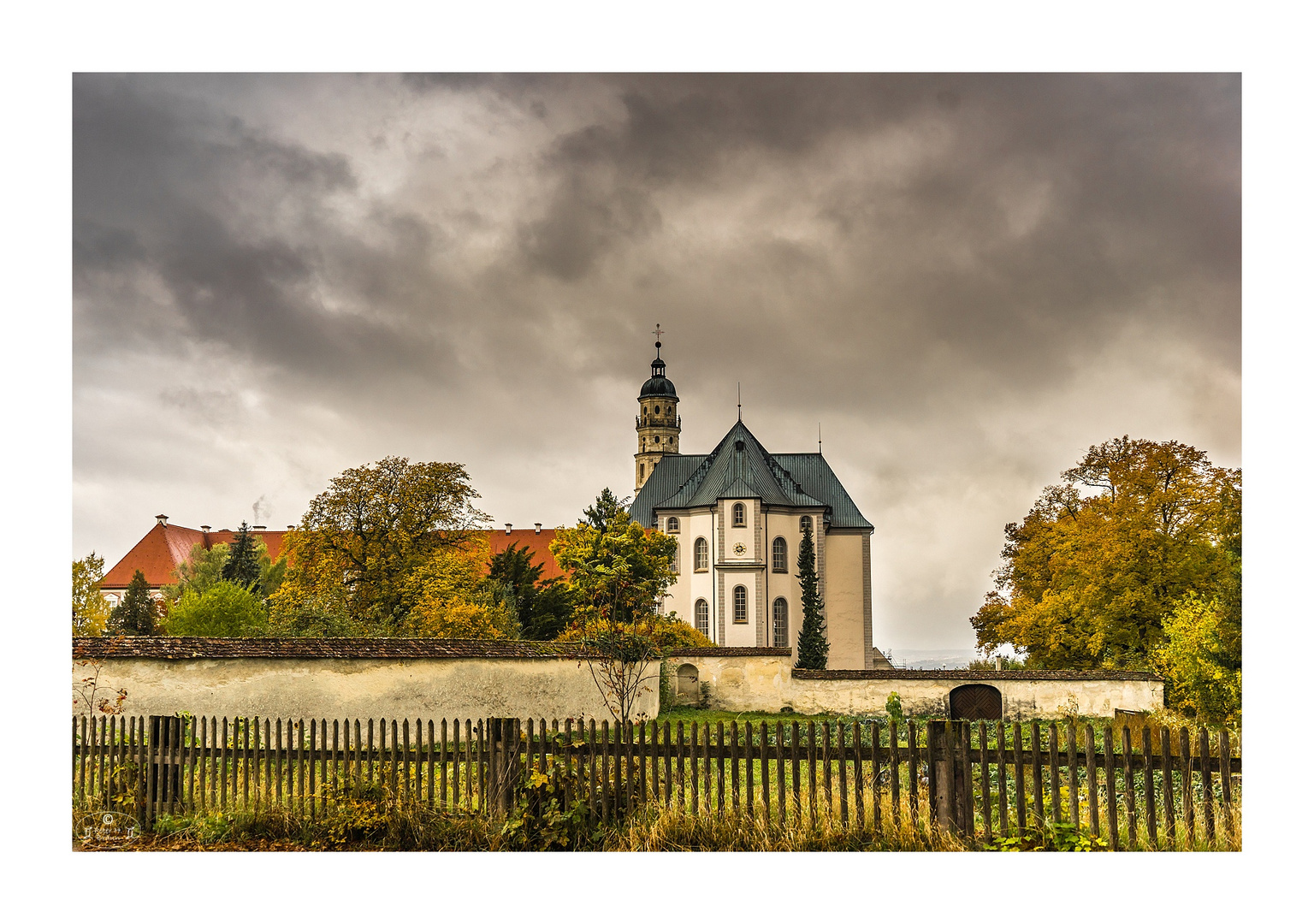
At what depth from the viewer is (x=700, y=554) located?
47.4 meters

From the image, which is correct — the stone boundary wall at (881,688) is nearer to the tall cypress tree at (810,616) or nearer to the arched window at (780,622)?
the tall cypress tree at (810,616)

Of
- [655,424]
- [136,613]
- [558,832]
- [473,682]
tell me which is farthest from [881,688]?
[655,424]

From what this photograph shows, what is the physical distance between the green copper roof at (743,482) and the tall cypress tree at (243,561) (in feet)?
61.1

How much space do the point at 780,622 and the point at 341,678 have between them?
34.8m

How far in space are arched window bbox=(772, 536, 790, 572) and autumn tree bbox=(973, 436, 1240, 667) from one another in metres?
19.5

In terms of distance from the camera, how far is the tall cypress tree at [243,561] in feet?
151

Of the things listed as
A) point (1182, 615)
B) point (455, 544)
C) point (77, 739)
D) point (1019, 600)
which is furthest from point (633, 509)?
point (77, 739)

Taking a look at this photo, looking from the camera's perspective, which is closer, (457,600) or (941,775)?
(941,775)

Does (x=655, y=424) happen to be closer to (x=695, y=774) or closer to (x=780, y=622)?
(x=780, y=622)

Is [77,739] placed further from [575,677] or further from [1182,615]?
[1182,615]

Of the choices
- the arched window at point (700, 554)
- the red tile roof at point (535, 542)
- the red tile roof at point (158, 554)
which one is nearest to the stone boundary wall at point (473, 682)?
the arched window at point (700, 554)

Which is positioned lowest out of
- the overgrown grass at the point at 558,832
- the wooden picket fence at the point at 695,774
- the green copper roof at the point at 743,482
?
the overgrown grass at the point at 558,832

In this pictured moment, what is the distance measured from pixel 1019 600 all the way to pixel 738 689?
10.5 metres

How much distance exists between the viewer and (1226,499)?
17875 mm
